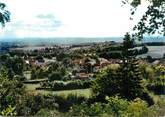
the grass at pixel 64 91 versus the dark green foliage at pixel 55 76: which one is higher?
the dark green foliage at pixel 55 76

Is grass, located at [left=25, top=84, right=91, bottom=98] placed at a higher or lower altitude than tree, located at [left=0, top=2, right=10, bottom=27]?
lower

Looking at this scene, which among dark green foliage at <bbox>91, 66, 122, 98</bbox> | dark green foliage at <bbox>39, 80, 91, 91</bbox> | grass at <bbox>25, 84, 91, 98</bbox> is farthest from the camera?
dark green foliage at <bbox>39, 80, 91, 91</bbox>

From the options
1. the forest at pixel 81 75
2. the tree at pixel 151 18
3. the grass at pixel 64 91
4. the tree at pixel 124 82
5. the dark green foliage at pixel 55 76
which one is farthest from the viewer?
the dark green foliage at pixel 55 76

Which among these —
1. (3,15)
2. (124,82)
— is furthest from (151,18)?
(124,82)

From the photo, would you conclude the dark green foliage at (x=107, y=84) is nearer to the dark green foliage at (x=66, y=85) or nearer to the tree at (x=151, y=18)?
the dark green foliage at (x=66, y=85)

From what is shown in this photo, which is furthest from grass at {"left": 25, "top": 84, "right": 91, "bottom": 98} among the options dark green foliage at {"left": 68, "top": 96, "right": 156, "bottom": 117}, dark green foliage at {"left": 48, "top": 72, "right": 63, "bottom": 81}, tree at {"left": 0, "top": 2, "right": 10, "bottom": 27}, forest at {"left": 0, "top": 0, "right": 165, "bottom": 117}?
tree at {"left": 0, "top": 2, "right": 10, "bottom": 27}

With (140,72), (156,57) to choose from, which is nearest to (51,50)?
(140,72)

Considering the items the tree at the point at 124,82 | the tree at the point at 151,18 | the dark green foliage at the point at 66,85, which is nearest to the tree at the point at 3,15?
the tree at the point at 151,18

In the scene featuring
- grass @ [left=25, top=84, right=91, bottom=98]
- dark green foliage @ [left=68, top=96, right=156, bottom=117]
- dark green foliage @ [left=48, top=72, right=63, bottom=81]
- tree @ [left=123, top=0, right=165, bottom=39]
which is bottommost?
grass @ [left=25, top=84, right=91, bottom=98]

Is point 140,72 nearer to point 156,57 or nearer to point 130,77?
point 130,77

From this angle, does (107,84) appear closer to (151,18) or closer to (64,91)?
(64,91)

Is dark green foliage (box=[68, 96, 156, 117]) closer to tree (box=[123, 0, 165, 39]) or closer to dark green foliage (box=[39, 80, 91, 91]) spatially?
tree (box=[123, 0, 165, 39])

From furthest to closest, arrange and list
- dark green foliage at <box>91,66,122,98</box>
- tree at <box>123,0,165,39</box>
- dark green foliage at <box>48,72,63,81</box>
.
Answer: dark green foliage at <box>48,72,63,81</box> < dark green foliage at <box>91,66,122,98</box> < tree at <box>123,0,165,39</box>
